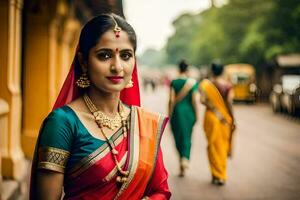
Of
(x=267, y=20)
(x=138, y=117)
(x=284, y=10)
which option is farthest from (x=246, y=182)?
(x=267, y=20)

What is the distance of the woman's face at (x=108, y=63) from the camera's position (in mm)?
1922

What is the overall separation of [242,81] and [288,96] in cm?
957

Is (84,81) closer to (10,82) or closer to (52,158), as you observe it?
(52,158)

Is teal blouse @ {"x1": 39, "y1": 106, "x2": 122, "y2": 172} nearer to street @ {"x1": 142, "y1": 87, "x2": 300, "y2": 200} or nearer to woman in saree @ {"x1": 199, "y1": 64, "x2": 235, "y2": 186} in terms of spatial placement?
street @ {"x1": 142, "y1": 87, "x2": 300, "y2": 200}

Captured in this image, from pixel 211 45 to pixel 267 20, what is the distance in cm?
1647

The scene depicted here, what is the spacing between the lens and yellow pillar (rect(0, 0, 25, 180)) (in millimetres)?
6234

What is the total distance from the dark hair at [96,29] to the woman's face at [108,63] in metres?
0.02

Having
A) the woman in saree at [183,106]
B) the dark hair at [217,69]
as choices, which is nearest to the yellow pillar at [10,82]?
the woman in saree at [183,106]

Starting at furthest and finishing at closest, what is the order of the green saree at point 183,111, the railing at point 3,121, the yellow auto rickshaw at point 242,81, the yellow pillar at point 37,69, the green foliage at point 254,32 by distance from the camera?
1. the yellow auto rickshaw at point 242,81
2. the green foliage at point 254,32
3. the yellow pillar at point 37,69
4. the green saree at point 183,111
5. the railing at point 3,121

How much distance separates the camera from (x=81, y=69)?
6.79 feet

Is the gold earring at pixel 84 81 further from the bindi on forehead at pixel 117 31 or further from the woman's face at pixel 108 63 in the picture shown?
the bindi on forehead at pixel 117 31

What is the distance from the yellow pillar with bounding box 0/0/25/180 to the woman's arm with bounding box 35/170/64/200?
4570 millimetres

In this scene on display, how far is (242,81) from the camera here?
98.7ft

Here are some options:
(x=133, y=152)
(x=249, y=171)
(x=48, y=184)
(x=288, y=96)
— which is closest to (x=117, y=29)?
(x=133, y=152)
